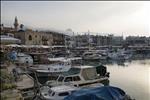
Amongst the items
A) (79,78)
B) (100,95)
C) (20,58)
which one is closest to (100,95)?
(100,95)

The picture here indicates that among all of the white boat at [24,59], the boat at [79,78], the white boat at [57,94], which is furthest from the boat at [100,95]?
the white boat at [24,59]

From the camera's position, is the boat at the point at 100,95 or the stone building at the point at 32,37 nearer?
the boat at the point at 100,95

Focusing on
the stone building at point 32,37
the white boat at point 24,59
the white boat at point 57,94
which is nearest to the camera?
the white boat at point 57,94

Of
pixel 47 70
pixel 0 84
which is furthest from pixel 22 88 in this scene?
pixel 47 70

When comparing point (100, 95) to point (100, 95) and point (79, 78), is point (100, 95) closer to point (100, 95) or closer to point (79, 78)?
point (100, 95)

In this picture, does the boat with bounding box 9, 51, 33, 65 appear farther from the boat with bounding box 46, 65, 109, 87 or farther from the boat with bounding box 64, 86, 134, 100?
the boat with bounding box 64, 86, 134, 100

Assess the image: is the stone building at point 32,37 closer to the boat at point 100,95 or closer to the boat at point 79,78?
the boat at point 79,78

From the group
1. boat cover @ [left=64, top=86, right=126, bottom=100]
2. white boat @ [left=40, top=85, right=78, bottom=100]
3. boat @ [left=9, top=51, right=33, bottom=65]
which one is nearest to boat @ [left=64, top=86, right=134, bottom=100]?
boat cover @ [left=64, top=86, right=126, bottom=100]

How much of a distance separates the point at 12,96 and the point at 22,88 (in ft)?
14.0

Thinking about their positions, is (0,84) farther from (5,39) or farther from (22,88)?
(5,39)

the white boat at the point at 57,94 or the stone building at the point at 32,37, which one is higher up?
the stone building at the point at 32,37

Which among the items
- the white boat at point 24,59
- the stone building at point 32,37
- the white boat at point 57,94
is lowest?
the white boat at point 57,94

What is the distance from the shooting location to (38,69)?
29156 millimetres

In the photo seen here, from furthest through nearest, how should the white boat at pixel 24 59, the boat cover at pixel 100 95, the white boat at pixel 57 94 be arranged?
the white boat at pixel 24 59, the white boat at pixel 57 94, the boat cover at pixel 100 95
